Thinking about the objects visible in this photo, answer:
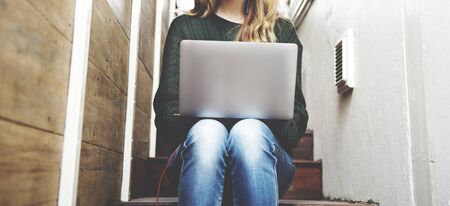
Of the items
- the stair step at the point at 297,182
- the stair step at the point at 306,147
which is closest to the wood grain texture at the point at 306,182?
the stair step at the point at 297,182

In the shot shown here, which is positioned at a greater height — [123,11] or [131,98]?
[123,11]

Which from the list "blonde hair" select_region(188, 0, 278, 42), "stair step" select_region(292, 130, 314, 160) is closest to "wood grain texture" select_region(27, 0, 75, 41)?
"blonde hair" select_region(188, 0, 278, 42)

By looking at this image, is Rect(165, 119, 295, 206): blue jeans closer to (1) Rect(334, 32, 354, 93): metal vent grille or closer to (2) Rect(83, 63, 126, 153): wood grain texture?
(2) Rect(83, 63, 126, 153): wood grain texture

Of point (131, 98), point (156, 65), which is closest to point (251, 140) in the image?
point (131, 98)

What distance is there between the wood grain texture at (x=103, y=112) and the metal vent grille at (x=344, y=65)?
705 mm

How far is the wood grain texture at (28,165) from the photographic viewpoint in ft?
2.17

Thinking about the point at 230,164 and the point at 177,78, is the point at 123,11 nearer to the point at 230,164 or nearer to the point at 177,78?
the point at 177,78

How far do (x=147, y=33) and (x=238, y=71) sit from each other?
3.08ft

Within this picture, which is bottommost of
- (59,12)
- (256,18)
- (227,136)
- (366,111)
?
(227,136)

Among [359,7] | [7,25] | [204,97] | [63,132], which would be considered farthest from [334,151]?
[7,25]

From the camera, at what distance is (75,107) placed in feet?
3.13

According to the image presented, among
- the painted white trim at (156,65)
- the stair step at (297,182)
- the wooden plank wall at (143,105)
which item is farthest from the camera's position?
the painted white trim at (156,65)

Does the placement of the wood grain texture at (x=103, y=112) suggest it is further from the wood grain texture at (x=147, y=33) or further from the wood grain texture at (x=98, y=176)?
the wood grain texture at (x=147, y=33)

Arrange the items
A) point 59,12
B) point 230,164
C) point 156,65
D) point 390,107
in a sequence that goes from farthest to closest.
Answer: point 156,65, point 390,107, point 230,164, point 59,12
